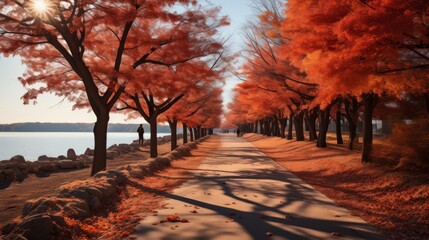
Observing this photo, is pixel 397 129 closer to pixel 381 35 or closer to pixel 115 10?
pixel 381 35

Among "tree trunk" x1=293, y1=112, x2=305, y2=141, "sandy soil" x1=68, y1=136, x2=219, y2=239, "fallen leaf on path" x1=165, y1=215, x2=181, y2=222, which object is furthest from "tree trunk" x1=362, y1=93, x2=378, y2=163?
"tree trunk" x1=293, y1=112, x2=305, y2=141

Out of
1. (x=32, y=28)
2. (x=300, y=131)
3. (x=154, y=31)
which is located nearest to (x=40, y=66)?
(x=32, y=28)

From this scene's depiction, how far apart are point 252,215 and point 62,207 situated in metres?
3.36

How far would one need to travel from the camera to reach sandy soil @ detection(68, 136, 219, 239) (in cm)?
563

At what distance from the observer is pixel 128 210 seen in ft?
24.3

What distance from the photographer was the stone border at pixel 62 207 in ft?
16.0

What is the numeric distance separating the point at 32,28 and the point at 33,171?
386 inches

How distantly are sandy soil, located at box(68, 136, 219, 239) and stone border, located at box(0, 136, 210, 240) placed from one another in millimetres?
209

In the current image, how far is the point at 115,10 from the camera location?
10633mm

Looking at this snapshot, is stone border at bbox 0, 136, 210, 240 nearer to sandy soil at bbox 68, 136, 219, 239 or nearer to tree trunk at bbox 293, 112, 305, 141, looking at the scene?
sandy soil at bbox 68, 136, 219, 239

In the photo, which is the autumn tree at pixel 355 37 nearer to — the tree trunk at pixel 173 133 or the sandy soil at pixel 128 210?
the sandy soil at pixel 128 210

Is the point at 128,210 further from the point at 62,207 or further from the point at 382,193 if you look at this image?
the point at 382,193

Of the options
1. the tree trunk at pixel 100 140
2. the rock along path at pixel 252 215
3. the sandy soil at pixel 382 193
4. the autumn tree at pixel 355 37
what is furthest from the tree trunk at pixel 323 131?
the tree trunk at pixel 100 140

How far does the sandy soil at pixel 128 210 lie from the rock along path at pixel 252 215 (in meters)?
0.26
